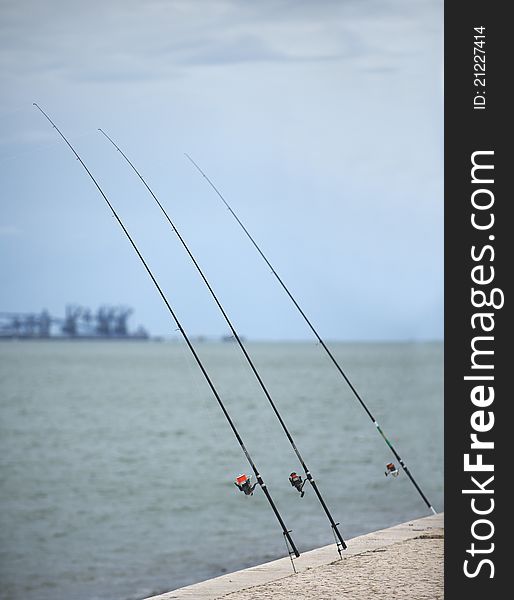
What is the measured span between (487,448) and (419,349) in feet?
265

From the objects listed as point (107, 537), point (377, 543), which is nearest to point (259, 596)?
point (377, 543)

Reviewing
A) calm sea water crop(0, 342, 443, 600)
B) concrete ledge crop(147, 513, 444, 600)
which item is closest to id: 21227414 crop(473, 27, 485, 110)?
concrete ledge crop(147, 513, 444, 600)

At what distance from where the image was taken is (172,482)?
14344 mm

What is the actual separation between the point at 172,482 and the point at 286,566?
9676 mm

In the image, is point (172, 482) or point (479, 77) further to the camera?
point (172, 482)

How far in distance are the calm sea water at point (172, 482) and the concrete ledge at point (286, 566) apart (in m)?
2.03

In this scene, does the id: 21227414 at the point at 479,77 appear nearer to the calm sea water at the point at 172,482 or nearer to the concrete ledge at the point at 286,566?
the concrete ledge at the point at 286,566

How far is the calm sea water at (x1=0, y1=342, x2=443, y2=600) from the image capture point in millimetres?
8312

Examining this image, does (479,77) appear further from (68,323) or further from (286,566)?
(68,323)

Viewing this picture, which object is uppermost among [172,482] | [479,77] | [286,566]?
[479,77]

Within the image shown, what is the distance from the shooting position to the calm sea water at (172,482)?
27.3 feet

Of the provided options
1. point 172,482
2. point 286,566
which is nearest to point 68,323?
point 172,482

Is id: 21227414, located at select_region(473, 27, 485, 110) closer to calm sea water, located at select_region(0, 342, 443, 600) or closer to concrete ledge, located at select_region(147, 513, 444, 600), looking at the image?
concrete ledge, located at select_region(147, 513, 444, 600)

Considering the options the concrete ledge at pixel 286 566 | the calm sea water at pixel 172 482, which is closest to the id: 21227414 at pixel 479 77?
the concrete ledge at pixel 286 566
